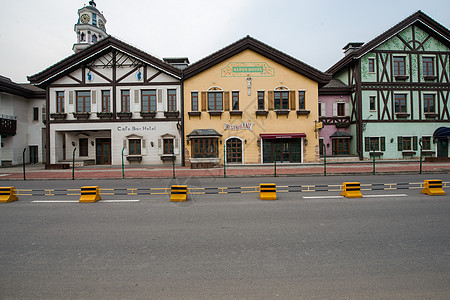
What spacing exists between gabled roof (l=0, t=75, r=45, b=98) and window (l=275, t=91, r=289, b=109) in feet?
82.1

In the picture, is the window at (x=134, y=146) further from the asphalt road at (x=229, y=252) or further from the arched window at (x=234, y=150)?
the asphalt road at (x=229, y=252)

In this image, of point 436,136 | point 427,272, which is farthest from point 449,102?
point 427,272

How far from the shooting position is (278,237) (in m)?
5.00

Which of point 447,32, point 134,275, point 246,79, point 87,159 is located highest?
point 447,32

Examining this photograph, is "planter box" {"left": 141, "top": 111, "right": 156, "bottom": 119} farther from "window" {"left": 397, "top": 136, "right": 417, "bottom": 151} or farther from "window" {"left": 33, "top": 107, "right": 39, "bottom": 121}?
"window" {"left": 397, "top": 136, "right": 417, "bottom": 151}

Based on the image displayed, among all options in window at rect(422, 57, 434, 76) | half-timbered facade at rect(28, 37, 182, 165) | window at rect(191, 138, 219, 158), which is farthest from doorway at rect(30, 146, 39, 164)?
window at rect(422, 57, 434, 76)

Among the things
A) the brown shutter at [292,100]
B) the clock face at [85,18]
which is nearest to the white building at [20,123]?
the brown shutter at [292,100]

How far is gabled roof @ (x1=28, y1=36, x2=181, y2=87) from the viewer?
2223 cm

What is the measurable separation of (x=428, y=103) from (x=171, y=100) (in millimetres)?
26558

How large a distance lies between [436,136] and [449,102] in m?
4.01

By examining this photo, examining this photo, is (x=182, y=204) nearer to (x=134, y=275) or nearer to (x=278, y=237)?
(x=278, y=237)

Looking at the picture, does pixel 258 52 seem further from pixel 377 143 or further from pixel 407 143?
pixel 407 143

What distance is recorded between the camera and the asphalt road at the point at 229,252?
3219 mm

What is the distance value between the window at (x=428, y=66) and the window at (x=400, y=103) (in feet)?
11.2
